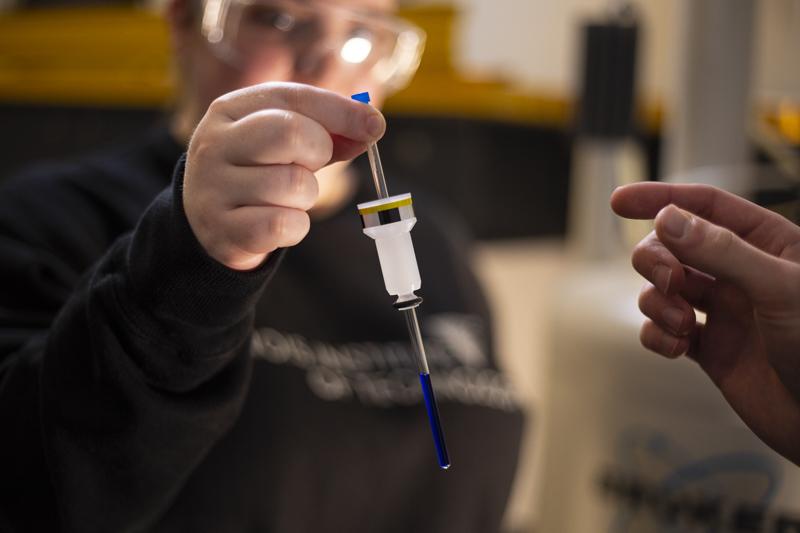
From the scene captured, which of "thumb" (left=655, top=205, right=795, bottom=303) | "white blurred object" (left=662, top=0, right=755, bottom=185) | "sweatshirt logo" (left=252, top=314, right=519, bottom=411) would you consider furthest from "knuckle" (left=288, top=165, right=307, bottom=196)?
"white blurred object" (left=662, top=0, right=755, bottom=185)

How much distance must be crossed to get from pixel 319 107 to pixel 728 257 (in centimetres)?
15

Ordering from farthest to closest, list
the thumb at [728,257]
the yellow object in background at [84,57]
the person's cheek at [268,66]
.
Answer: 1. the yellow object in background at [84,57]
2. the person's cheek at [268,66]
3. the thumb at [728,257]

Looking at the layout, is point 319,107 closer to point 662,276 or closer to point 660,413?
point 662,276

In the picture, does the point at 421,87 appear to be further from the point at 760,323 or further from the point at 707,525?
the point at 760,323

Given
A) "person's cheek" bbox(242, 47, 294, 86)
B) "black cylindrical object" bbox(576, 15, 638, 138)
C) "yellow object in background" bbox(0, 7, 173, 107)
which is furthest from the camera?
"yellow object in background" bbox(0, 7, 173, 107)

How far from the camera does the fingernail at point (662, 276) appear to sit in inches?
13.6

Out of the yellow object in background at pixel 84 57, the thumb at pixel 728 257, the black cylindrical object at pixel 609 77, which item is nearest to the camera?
the thumb at pixel 728 257

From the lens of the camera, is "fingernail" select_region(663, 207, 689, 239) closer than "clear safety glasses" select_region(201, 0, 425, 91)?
Yes

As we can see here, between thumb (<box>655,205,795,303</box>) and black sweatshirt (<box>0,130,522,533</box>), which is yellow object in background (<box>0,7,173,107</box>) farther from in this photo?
thumb (<box>655,205,795,303</box>)

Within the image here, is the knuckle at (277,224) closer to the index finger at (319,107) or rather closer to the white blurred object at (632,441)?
the index finger at (319,107)

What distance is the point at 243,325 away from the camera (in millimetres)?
377

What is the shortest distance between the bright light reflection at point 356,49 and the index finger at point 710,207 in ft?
0.85

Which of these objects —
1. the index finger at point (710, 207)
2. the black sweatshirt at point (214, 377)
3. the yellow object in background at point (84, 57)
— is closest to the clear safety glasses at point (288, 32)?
the black sweatshirt at point (214, 377)

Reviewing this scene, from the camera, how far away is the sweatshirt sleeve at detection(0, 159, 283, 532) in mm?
349
